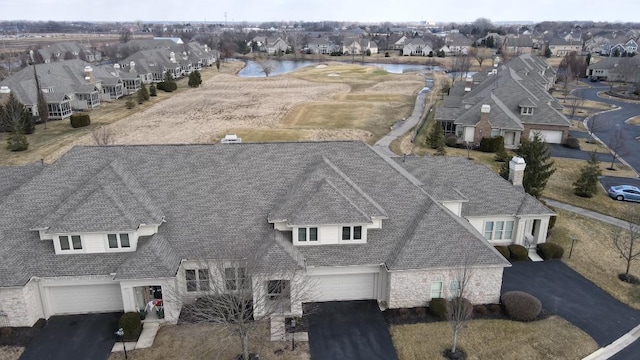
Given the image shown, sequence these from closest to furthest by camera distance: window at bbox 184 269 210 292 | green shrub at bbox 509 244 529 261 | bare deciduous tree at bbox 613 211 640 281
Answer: window at bbox 184 269 210 292 < bare deciduous tree at bbox 613 211 640 281 < green shrub at bbox 509 244 529 261

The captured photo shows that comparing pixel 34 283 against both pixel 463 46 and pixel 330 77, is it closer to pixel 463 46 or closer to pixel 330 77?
pixel 330 77

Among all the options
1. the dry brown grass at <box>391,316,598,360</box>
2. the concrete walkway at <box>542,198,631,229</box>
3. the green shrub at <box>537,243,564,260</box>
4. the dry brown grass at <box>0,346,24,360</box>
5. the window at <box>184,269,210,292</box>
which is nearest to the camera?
the dry brown grass at <box>0,346,24,360</box>

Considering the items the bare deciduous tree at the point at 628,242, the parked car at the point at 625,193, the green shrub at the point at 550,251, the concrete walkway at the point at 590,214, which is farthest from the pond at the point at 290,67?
the green shrub at the point at 550,251

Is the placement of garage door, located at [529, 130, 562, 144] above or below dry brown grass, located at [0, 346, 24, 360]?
above

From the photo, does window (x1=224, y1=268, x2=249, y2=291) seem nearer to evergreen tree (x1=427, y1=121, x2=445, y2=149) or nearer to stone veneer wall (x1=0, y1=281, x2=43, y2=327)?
stone veneer wall (x1=0, y1=281, x2=43, y2=327)

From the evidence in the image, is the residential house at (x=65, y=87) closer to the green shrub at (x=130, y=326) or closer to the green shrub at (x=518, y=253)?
the green shrub at (x=130, y=326)

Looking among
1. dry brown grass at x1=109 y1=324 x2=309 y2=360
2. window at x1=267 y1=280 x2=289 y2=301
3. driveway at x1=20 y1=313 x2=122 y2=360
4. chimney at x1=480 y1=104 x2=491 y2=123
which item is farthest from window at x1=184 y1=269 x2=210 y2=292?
chimney at x1=480 y1=104 x2=491 y2=123
